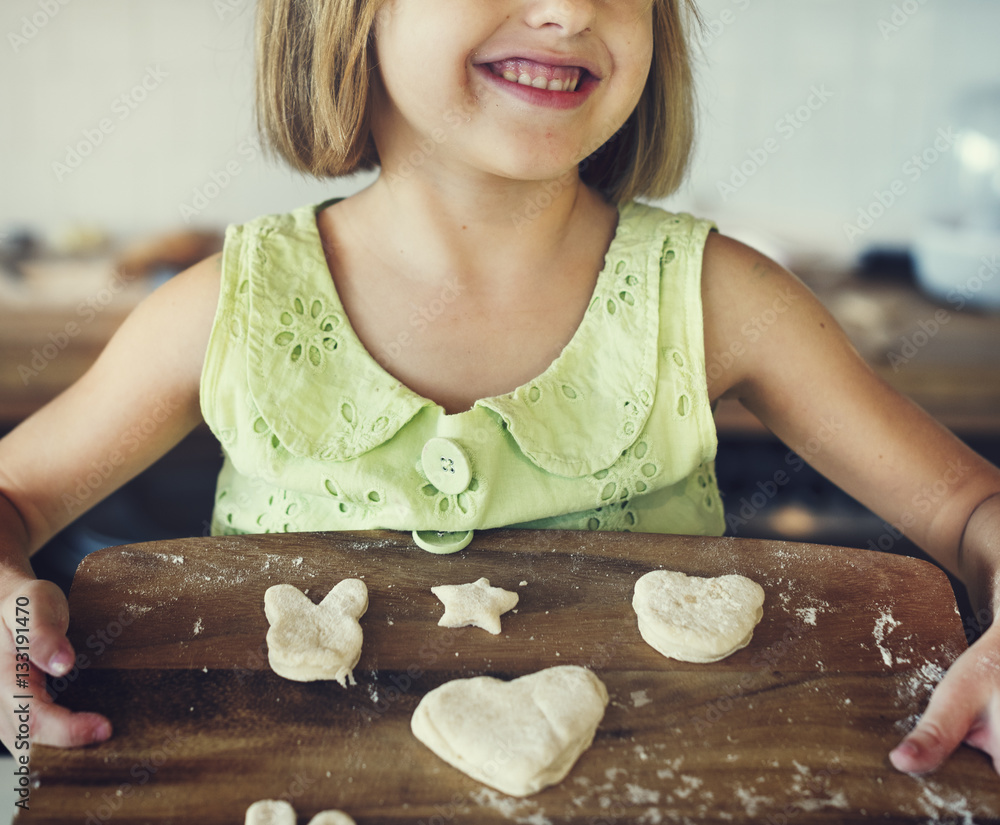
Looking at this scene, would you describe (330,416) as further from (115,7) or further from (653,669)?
(115,7)

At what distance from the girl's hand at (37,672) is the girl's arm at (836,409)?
0.71 metres

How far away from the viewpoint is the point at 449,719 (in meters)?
0.61

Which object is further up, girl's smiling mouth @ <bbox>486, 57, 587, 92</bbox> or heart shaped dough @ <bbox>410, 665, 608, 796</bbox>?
girl's smiling mouth @ <bbox>486, 57, 587, 92</bbox>

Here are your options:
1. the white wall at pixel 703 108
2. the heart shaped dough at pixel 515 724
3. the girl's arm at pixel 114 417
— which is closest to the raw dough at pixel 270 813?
the heart shaped dough at pixel 515 724

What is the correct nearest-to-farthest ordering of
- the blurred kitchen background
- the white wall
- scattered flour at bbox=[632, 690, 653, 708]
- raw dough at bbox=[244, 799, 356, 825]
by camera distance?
raw dough at bbox=[244, 799, 356, 825] < scattered flour at bbox=[632, 690, 653, 708] < the blurred kitchen background < the white wall

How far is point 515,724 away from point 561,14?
2.02 ft

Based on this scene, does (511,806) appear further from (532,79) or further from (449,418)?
(532,79)

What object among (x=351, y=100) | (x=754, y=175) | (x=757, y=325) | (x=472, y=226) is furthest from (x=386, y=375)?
(x=754, y=175)

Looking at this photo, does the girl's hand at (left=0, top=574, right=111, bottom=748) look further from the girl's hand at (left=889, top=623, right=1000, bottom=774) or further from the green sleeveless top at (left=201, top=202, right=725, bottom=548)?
the girl's hand at (left=889, top=623, right=1000, bottom=774)

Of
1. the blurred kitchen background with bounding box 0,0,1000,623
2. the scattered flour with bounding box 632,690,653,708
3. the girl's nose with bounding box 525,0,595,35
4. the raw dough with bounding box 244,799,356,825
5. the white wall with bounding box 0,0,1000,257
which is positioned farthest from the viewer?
the white wall with bounding box 0,0,1000,257

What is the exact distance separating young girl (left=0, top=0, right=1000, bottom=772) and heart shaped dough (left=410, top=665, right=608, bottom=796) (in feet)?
0.61

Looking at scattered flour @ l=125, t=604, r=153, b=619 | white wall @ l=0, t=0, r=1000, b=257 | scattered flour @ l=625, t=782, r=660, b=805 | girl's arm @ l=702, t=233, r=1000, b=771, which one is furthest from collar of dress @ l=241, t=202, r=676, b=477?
white wall @ l=0, t=0, r=1000, b=257

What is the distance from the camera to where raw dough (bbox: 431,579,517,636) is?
707mm

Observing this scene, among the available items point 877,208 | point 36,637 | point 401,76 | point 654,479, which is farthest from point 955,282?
point 36,637
